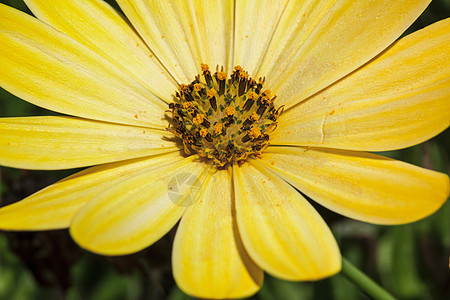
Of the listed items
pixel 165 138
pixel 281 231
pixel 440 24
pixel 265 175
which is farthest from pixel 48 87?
pixel 440 24

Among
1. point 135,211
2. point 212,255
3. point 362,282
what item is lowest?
point 362,282

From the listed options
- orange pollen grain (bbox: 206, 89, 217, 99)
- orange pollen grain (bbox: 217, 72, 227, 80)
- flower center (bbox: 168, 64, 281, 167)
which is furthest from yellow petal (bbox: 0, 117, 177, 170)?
orange pollen grain (bbox: 217, 72, 227, 80)

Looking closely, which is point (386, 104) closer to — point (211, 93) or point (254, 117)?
point (254, 117)

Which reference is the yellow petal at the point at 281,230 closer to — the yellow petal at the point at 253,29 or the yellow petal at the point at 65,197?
the yellow petal at the point at 65,197

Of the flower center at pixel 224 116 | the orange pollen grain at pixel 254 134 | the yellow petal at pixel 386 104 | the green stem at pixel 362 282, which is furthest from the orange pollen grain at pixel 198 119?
the green stem at pixel 362 282

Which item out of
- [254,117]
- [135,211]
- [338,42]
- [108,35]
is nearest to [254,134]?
[254,117]

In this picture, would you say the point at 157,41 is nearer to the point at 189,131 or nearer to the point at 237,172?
the point at 189,131
